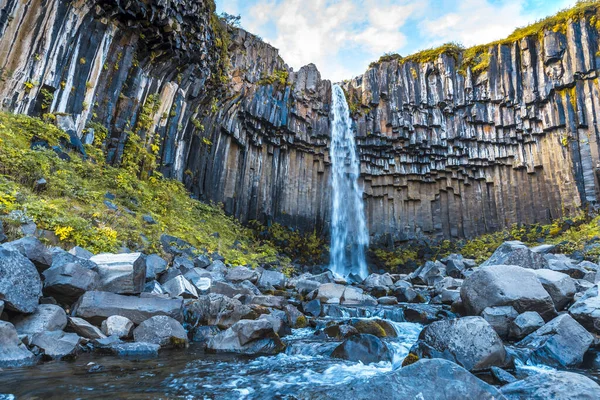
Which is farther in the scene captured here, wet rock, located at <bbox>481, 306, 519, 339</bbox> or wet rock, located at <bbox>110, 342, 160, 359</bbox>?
wet rock, located at <bbox>481, 306, 519, 339</bbox>

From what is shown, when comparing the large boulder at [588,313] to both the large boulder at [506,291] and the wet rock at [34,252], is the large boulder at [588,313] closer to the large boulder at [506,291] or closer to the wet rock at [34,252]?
the large boulder at [506,291]

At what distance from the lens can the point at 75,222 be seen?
24.7 feet

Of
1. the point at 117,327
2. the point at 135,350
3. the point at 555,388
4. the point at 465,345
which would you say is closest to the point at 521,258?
the point at 465,345

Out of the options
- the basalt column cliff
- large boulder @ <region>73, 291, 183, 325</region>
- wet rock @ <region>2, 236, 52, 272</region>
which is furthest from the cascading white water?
wet rock @ <region>2, 236, 52, 272</region>

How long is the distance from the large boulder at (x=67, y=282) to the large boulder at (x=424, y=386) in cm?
407

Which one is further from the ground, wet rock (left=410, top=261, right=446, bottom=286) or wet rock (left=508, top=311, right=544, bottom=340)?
wet rock (left=410, top=261, right=446, bottom=286)

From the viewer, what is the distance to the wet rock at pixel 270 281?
10.5 meters

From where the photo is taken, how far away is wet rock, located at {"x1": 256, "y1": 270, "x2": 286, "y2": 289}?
10.5 meters

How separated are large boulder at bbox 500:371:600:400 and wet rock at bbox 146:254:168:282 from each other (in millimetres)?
6050

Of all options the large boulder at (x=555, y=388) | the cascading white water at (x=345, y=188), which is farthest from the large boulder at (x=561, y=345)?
the cascading white water at (x=345, y=188)

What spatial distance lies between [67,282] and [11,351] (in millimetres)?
1379

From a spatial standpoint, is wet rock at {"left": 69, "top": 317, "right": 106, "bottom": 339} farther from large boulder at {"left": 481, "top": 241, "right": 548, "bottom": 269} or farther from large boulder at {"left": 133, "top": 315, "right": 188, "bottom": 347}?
large boulder at {"left": 481, "top": 241, "right": 548, "bottom": 269}

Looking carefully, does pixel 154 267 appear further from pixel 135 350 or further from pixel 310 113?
pixel 310 113

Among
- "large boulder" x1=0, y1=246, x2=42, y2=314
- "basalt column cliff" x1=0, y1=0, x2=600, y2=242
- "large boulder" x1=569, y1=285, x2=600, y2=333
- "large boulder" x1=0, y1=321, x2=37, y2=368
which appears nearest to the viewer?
"large boulder" x1=0, y1=321, x2=37, y2=368
